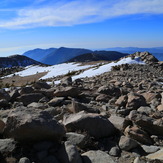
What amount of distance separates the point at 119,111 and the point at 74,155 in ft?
10.8

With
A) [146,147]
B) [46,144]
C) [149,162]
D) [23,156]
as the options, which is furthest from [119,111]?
[23,156]

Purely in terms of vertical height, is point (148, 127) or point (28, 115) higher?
point (28, 115)

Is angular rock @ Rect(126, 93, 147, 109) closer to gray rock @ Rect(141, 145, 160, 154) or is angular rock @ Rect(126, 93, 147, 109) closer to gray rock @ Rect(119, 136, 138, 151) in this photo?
gray rock @ Rect(141, 145, 160, 154)

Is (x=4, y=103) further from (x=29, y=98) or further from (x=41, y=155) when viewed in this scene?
(x=41, y=155)

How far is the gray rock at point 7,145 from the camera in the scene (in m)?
3.59

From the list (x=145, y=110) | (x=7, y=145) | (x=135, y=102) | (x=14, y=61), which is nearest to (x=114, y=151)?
(x=7, y=145)

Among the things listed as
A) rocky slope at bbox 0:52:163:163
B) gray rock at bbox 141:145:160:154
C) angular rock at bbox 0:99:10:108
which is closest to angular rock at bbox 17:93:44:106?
angular rock at bbox 0:99:10:108

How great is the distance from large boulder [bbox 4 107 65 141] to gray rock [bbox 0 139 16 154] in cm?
10

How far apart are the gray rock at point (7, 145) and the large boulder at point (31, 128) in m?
0.10

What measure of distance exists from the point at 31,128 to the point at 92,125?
1504mm

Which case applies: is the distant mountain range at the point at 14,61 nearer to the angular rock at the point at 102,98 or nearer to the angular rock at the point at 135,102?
the angular rock at the point at 102,98

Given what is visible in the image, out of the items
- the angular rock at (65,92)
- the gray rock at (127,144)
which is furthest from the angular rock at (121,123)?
the angular rock at (65,92)

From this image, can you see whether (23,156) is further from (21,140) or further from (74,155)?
(74,155)

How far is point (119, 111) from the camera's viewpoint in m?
6.51
